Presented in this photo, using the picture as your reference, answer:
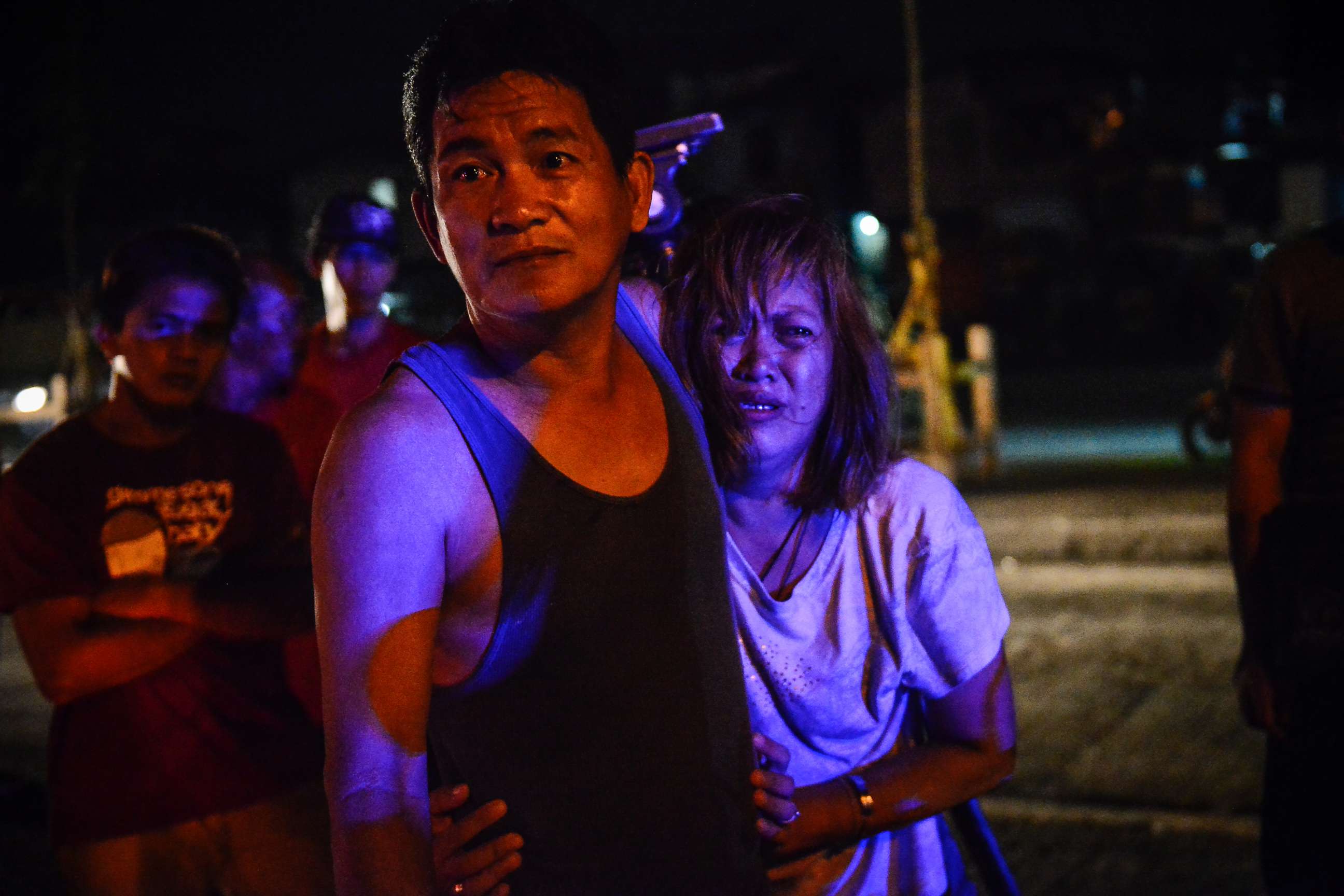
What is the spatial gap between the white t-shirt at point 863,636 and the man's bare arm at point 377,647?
0.68m

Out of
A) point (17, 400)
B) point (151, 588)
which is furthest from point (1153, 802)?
point (17, 400)

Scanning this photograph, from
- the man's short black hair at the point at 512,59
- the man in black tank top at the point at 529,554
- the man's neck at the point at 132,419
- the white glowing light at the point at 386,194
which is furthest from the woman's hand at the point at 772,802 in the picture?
the white glowing light at the point at 386,194

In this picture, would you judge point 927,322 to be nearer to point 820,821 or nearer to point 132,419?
point 132,419

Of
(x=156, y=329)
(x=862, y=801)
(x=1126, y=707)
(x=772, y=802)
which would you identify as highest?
(x=156, y=329)

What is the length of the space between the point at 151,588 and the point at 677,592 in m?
1.52

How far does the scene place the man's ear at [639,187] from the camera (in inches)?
61.0

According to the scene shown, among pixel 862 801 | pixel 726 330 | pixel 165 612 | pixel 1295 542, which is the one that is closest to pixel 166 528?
pixel 165 612

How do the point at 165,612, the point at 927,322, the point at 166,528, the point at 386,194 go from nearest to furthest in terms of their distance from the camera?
1. the point at 165,612
2. the point at 166,528
3. the point at 386,194
4. the point at 927,322

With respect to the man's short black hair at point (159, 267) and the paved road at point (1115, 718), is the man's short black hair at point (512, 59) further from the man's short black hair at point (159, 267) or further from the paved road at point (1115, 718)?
the paved road at point (1115, 718)

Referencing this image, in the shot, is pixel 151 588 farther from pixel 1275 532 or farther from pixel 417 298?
pixel 417 298

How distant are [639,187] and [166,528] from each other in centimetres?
155

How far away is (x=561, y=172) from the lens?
1.40 meters

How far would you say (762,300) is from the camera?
1.92m

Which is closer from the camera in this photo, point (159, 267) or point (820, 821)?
point (820, 821)
